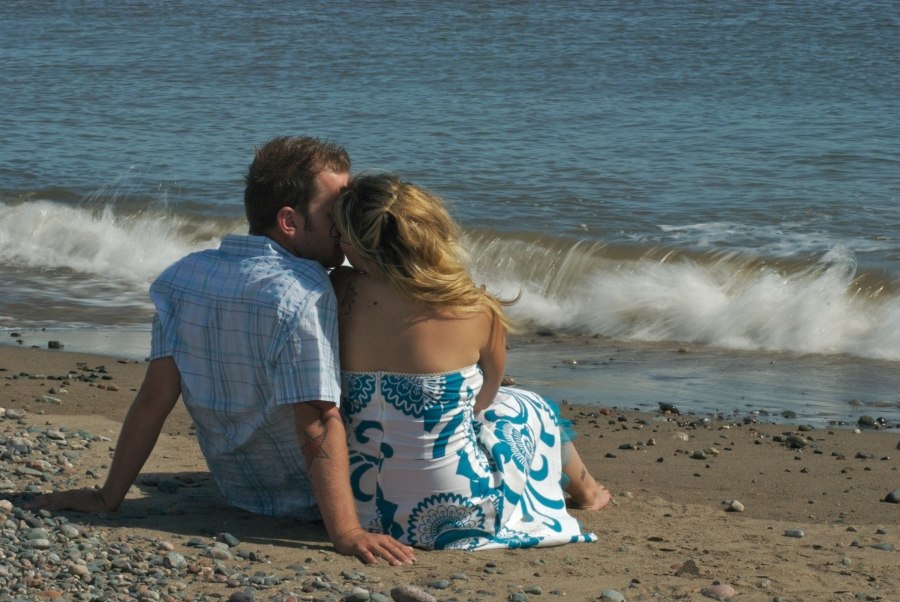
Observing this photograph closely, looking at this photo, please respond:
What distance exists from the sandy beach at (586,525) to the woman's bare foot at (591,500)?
0.14 feet

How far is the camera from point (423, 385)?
12.7 feet

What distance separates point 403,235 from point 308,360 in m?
0.46

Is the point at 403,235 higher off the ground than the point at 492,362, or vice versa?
the point at 403,235

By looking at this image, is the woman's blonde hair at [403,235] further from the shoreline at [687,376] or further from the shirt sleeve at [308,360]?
the shoreline at [687,376]

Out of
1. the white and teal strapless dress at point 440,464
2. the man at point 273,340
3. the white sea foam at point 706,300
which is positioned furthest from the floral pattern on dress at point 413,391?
the white sea foam at point 706,300

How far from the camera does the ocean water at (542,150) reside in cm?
952

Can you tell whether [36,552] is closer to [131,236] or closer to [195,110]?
[131,236]

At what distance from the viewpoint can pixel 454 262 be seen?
382 centimetres

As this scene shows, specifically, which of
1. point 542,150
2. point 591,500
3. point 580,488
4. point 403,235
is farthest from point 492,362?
point 542,150

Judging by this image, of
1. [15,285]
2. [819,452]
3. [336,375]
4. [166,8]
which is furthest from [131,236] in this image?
[166,8]

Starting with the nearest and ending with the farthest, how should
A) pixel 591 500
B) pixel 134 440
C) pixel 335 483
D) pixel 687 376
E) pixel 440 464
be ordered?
pixel 335 483
pixel 440 464
pixel 134 440
pixel 591 500
pixel 687 376

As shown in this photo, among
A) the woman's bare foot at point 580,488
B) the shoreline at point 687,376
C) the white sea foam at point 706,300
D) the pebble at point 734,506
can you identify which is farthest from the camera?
the white sea foam at point 706,300

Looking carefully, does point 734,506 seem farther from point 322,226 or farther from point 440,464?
point 322,226

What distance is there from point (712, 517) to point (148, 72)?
17.6 m
